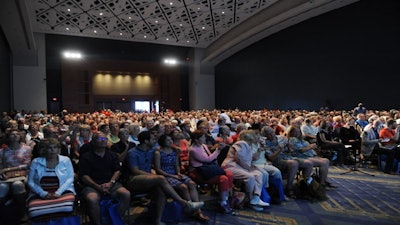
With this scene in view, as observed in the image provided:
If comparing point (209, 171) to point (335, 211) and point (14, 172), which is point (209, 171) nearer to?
point (335, 211)

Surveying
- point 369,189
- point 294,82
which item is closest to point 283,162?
point 369,189

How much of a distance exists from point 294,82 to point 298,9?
4.46 metres

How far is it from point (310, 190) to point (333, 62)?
1238cm

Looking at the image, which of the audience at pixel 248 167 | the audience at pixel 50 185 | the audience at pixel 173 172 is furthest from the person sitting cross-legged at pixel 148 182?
the audience at pixel 248 167

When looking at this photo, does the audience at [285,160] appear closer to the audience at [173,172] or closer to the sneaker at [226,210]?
the sneaker at [226,210]

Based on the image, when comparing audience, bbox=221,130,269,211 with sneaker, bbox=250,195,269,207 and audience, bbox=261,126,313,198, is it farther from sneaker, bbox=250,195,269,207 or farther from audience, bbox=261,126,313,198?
audience, bbox=261,126,313,198

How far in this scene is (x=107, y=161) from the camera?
3.30 m

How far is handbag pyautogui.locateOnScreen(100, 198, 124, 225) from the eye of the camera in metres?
2.98

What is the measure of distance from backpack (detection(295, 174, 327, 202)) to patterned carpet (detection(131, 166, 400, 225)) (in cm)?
13

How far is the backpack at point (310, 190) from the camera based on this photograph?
14.0 feet

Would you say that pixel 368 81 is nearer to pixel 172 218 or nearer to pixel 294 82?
pixel 294 82

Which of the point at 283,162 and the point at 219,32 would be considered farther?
the point at 219,32

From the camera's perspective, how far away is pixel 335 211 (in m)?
3.76

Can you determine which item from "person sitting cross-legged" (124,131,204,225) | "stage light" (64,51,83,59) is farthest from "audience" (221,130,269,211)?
"stage light" (64,51,83,59)
